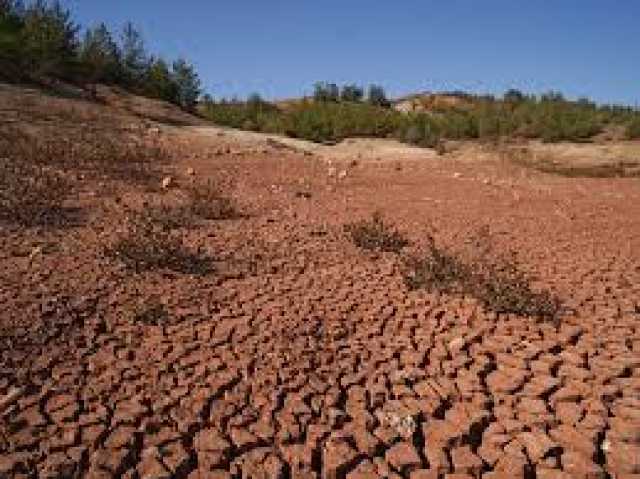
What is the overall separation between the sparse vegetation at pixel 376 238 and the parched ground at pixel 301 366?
3.7 inches

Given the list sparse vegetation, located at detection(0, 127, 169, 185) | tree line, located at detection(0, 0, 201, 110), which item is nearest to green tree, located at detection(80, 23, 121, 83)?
tree line, located at detection(0, 0, 201, 110)

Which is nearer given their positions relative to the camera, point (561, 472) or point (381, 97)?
point (561, 472)

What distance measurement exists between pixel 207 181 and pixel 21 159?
7.19ft

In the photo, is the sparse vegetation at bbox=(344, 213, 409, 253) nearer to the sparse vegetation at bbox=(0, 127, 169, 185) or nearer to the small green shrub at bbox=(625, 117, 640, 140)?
the sparse vegetation at bbox=(0, 127, 169, 185)

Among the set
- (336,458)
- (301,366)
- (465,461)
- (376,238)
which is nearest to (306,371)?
(301,366)

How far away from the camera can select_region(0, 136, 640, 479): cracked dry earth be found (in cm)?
281

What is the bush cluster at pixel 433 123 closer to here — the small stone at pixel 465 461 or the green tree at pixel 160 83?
the green tree at pixel 160 83

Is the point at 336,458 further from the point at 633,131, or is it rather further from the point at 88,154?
the point at 633,131

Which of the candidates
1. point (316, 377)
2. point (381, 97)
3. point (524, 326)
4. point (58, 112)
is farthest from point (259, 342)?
point (381, 97)

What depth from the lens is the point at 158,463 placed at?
106 inches

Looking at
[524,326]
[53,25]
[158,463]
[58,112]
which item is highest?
[53,25]

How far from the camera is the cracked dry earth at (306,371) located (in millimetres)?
2807

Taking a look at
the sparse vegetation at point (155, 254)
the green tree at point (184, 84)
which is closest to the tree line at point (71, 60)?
the green tree at point (184, 84)

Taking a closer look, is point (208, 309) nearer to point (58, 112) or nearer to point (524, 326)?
point (524, 326)
